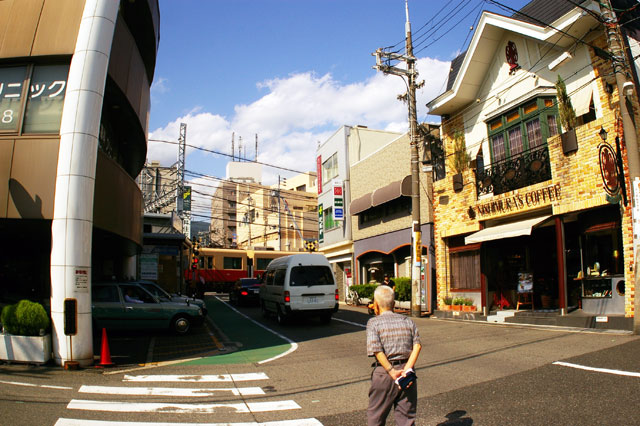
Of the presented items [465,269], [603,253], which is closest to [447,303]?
[465,269]

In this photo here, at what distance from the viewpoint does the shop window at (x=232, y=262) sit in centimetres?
3931

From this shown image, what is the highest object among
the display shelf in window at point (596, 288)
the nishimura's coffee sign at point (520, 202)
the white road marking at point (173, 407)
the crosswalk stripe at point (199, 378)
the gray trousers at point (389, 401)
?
the nishimura's coffee sign at point (520, 202)

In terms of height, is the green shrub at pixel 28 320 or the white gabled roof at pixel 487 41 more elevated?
the white gabled roof at pixel 487 41

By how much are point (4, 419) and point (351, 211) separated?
22667mm

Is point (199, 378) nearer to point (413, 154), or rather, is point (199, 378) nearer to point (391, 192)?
point (413, 154)

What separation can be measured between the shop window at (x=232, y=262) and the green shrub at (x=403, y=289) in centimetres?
2155

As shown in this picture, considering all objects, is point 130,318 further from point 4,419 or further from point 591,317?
point 591,317

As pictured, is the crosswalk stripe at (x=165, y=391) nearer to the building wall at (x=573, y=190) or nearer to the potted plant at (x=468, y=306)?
the building wall at (x=573, y=190)

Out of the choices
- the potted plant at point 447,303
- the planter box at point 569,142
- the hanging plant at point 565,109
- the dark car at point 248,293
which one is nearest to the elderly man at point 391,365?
the planter box at point 569,142

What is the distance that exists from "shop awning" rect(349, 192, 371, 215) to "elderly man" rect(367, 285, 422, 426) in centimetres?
2075

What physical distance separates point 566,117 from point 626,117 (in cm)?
241

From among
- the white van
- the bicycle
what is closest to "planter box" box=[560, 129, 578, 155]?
the white van

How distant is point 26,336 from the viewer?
29.7ft

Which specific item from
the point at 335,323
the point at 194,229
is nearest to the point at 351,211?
the point at 335,323
